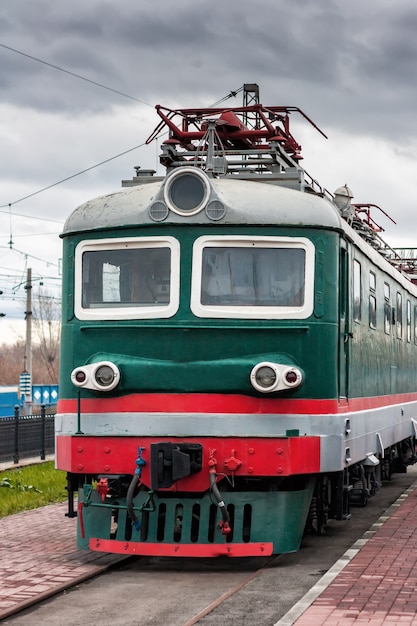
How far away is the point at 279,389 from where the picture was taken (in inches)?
387

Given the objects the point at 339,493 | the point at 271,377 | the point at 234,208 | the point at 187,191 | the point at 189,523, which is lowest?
the point at 189,523

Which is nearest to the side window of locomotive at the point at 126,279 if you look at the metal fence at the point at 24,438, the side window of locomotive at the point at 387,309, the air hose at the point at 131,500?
the air hose at the point at 131,500

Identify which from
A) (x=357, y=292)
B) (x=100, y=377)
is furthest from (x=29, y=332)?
(x=100, y=377)

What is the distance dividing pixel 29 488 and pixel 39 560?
720cm

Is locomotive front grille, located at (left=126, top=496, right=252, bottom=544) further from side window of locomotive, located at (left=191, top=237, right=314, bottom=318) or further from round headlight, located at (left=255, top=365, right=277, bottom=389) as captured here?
side window of locomotive, located at (left=191, top=237, right=314, bottom=318)

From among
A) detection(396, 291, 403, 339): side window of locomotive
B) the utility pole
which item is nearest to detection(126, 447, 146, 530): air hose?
detection(396, 291, 403, 339): side window of locomotive

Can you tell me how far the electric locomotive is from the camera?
32.3ft

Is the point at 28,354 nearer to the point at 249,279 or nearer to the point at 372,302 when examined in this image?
the point at 372,302

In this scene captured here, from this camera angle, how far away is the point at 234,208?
10.2 metres

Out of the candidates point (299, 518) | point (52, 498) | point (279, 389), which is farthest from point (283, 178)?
point (52, 498)

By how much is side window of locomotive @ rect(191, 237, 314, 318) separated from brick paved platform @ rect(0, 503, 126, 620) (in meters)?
2.62

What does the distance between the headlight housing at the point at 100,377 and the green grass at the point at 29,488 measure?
5.26 metres

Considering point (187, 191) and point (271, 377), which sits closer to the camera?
point (271, 377)

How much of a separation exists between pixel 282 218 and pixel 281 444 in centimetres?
205
